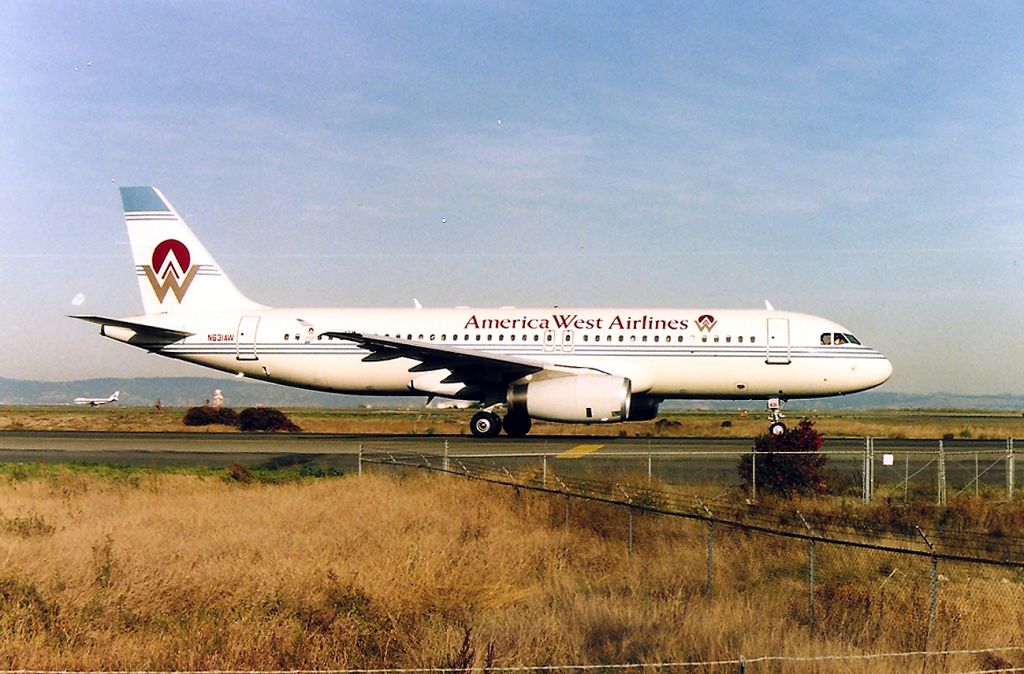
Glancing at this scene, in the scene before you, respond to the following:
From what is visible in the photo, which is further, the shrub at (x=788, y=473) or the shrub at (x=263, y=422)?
the shrub at (x=263, y=422)

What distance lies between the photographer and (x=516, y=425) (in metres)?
32.0

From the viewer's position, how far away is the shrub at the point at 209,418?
156ft

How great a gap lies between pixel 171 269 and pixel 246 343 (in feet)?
15.8

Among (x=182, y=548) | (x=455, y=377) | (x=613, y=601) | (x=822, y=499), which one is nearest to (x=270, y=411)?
(x=455, y=377)

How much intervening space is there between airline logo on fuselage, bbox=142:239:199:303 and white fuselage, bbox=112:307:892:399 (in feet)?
7.53

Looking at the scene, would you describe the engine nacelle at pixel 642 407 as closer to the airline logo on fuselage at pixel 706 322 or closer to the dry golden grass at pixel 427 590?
the airline logo on fuselage at pixel 706 322

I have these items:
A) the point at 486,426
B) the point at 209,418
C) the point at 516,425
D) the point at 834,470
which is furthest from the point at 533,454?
the point at 209,418

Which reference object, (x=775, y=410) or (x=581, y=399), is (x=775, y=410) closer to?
(x=775, y=410)

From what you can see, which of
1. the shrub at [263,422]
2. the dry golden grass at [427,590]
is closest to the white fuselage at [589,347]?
the shrub at [263,422]

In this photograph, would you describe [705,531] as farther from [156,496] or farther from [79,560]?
[156,496]

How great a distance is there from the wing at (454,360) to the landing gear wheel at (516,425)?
6.05 ft

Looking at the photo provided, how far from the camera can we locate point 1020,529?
1655 centimetres

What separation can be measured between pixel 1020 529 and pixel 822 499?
11.9 ft

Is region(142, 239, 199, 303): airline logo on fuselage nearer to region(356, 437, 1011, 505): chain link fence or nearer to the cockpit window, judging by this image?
region(356, 437, 1011, 505): chain link fence
